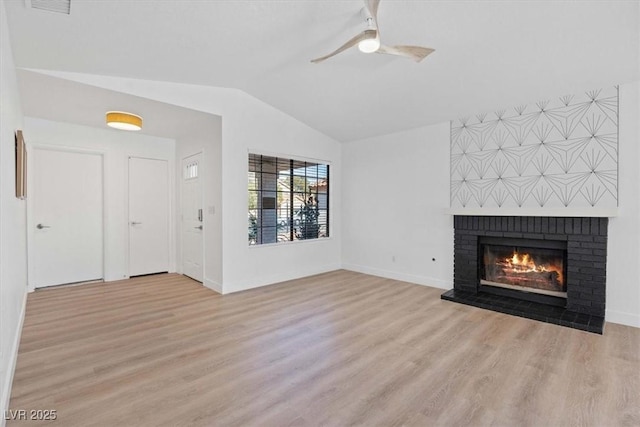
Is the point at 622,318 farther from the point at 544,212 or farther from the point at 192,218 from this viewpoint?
the point at 192,218

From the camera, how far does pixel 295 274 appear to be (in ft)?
17.8

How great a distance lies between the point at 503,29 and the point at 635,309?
3161 mm

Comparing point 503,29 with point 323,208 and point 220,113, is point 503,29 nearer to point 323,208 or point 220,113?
point 220,113

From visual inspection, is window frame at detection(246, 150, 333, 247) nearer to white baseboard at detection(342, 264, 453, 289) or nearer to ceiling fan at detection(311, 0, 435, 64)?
white baseboard at detection(342, 264, 453, 289)

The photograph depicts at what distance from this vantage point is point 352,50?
327cm

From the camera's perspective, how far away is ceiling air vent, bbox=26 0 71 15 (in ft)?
7.48

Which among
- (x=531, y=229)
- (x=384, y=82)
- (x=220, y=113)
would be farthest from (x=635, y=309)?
(x=220, y=113)

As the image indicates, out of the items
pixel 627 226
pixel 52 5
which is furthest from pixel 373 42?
pixel 627 226

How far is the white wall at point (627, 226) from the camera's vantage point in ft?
10.7

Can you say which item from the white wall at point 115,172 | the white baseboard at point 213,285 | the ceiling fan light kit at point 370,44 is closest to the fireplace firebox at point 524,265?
the ceiling fan light kit at point 370,44

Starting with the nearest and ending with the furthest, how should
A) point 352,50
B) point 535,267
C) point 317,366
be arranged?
1. point 317,366
2. point 352,50
3. point 535,267

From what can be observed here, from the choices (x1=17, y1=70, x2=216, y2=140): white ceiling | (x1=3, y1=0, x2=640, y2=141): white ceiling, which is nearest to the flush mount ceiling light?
(x1=17, y1=70, x2=216, y2=140): white ceiling

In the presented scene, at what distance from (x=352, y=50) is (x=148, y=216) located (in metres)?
4.54

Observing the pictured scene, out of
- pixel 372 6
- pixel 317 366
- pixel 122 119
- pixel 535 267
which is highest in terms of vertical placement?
Answer: pixel 372 6
